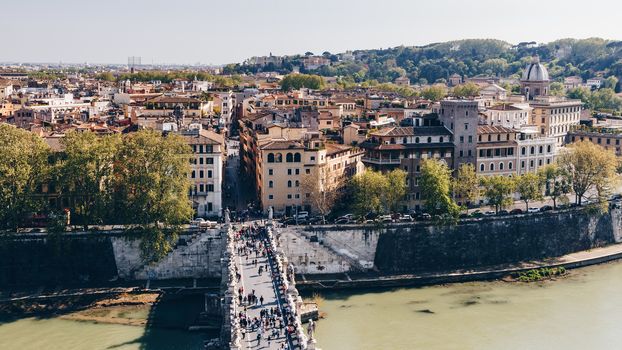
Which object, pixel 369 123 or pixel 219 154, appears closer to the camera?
pixel 219 154

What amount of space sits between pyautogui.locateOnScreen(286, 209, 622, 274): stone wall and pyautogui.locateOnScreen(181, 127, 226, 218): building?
747cm

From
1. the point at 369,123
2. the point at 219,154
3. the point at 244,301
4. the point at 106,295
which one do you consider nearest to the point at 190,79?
the point at 369,123

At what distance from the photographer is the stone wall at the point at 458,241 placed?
152 ft

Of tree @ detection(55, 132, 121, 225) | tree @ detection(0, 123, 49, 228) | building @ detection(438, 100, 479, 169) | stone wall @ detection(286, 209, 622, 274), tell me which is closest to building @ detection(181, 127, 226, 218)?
tree @ detection(55, 132, 121, 225)

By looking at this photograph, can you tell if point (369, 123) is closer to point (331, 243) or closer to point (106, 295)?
point (331, 243)

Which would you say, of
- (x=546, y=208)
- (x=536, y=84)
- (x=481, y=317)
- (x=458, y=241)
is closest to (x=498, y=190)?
(x=458, y=241)

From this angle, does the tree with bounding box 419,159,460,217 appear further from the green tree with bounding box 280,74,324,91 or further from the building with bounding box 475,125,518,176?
the green tree with bounding box 280,74,324,91

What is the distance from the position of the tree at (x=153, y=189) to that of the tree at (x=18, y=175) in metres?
4.39

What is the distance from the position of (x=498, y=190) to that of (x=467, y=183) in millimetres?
1940

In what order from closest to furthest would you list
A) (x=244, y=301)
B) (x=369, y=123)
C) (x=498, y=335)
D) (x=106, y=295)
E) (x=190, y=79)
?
(x=244, y=301), (x=498, y=335), (x=106, y=295), (x=369, y=123), (x=190, y=79)

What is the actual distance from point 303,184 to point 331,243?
4.90m

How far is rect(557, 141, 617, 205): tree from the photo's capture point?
5169cm

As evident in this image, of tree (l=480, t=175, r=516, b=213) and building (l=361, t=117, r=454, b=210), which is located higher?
building (l=361, t=117, r=454, b=210)

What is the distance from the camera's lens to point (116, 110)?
81.4 m
